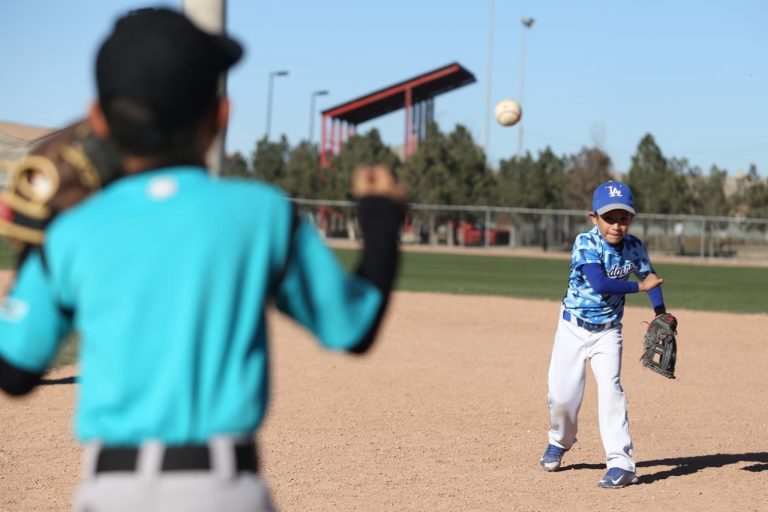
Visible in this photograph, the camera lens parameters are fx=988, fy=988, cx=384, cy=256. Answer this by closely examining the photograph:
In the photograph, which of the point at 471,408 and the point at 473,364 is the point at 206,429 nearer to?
the point at 471,408

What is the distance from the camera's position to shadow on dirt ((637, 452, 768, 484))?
669 centimetres

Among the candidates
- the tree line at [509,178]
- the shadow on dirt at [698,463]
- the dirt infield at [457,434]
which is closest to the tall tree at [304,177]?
the tree line at [509,178]

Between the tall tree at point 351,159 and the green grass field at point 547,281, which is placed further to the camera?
the tall tree at point 351,159

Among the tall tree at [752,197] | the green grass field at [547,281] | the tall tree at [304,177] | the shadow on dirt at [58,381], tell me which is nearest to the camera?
the shadow on dirt at [58,381]

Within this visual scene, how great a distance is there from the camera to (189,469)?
185cm

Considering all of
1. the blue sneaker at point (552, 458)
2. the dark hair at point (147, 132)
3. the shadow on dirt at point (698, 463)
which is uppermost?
the dark hair at point (147, 132)

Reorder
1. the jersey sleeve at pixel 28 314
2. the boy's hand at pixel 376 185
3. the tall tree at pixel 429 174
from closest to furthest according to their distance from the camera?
the jersey sleeve at pixel 28 314 < the boy's hand at pixel 376 185 < the tall tree at pixel 429 174

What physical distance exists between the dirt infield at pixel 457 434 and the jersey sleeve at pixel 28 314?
147 inches

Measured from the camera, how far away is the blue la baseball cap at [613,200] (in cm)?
Answer: 629

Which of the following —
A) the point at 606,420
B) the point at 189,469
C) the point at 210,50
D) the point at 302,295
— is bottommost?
the point at 606,420

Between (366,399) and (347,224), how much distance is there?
42.9 meters

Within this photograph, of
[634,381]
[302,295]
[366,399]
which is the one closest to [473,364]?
[634,381]

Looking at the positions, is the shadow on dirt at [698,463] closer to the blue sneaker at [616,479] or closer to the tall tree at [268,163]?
the blue sneaker at [616,479]

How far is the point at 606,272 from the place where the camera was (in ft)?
21.0
